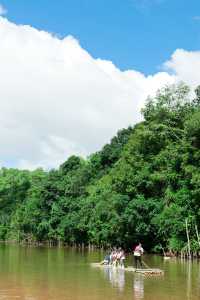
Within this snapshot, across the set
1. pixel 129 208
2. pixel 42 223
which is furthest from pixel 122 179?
pixel 42 223

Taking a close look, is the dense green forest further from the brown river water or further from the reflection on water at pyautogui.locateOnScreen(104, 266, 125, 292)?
the brown river water

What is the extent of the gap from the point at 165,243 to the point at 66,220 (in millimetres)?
31172

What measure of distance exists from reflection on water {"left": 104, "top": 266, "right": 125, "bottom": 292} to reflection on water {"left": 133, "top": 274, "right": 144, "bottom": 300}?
635 mm

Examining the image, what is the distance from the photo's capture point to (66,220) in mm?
87250

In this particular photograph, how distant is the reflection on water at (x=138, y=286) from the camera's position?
2306 cm

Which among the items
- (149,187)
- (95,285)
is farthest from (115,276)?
(149,187)

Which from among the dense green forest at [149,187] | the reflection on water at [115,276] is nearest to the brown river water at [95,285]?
the reflection on water at [115,276]

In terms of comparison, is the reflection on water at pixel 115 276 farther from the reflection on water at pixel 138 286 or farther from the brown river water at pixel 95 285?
the reflection on water at pixel 138 286

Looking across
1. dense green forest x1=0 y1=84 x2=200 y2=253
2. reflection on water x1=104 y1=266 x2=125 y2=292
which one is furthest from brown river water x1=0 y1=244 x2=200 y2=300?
dense green forest x1=0 y1=84 x2=200 y2=253

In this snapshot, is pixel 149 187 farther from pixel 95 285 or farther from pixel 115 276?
pixel 95 285

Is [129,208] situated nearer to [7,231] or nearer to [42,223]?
[42,223]

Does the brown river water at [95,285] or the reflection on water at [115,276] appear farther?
the reflection on water at [115,276]

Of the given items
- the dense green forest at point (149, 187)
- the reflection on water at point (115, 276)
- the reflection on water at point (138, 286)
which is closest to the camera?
the reflection on water at point (138, 286)

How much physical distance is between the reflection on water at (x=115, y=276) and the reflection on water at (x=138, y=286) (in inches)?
25.0
